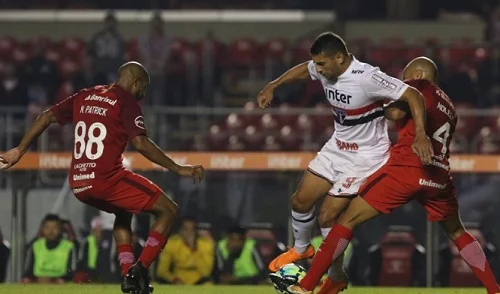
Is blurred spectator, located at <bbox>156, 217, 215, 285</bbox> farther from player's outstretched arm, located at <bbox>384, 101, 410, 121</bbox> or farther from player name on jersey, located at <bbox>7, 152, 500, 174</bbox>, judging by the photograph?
player's outstretched arm, located at <bbox>384, 101, 410, 121</bbox>

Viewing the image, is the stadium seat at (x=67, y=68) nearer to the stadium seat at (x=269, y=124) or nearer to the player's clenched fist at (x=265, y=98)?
the stadium seat at (x=269, y=124)

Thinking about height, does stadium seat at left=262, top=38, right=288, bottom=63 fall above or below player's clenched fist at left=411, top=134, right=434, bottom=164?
above

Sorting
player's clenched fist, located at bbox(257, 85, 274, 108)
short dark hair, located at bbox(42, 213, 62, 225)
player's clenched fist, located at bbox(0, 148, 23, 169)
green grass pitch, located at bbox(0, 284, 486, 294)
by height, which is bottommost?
green grass pitch, located at bbox(0, 284, 486, 294)

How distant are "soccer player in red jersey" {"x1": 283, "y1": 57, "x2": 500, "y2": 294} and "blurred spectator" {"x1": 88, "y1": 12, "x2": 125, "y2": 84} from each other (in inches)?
537

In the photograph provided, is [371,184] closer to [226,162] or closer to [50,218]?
[50,218]

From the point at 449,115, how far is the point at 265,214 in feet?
27.4

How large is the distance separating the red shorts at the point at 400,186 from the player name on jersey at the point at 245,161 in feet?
24.9

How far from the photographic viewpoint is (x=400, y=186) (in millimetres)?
11344

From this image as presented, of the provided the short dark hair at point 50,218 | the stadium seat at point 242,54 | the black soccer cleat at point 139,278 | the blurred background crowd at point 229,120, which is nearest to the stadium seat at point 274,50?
the blurred background crowd at point 229,120

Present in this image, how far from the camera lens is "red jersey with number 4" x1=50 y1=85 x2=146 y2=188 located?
Answer: 12.0 m

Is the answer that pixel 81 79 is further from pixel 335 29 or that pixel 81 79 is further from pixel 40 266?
pixel 40 266

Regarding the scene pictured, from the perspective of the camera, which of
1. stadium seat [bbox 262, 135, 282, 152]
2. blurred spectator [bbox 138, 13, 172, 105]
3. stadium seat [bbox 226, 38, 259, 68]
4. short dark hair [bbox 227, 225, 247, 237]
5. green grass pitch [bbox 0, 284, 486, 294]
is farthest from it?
stadium seat [bbox 226, 38, 259, 68]

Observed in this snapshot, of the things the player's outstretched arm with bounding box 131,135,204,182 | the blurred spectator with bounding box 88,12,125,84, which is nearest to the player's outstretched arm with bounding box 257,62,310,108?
the player's outstretched arm with bounding box 131,135,204,182

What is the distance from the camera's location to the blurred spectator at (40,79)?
25.0 meters
